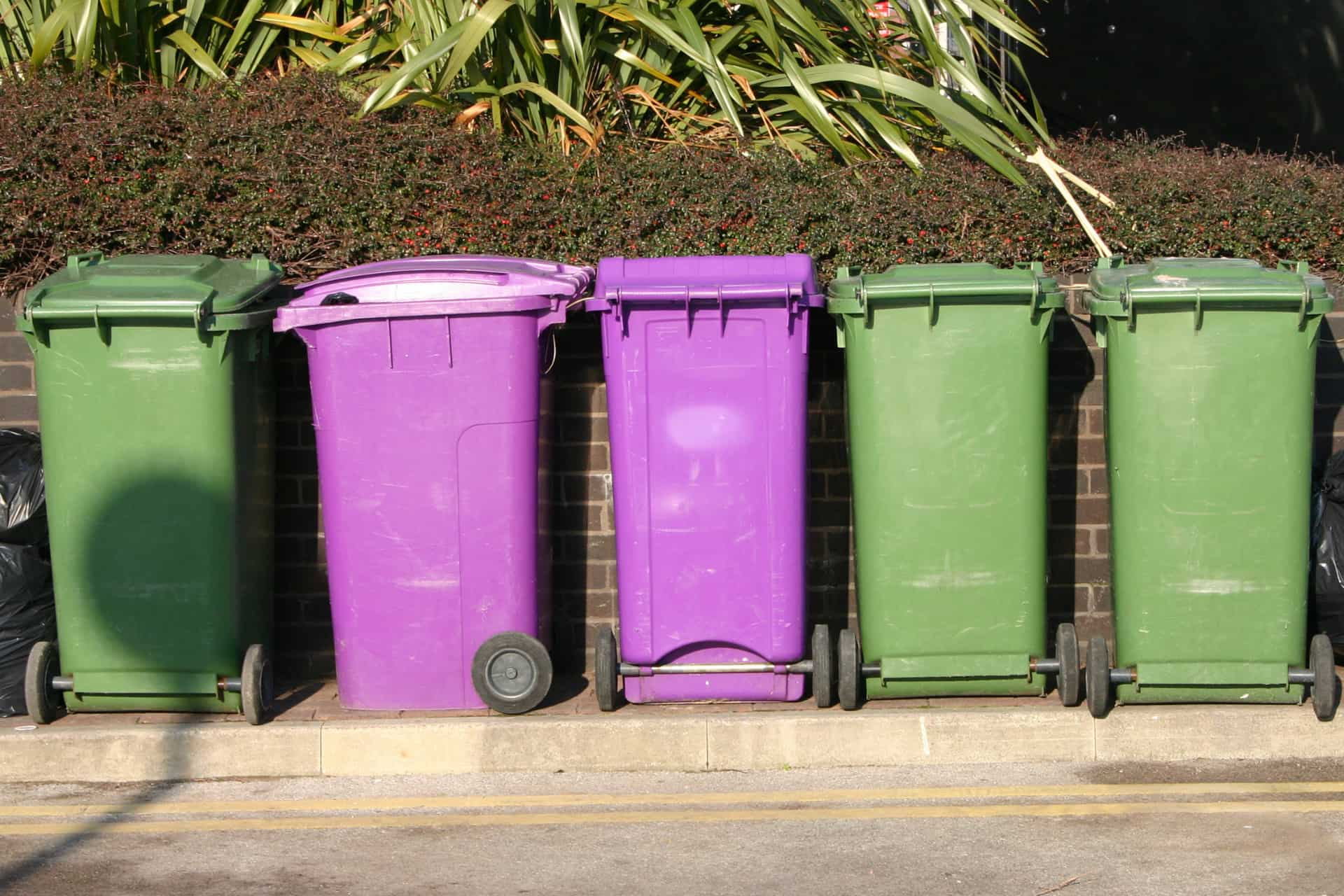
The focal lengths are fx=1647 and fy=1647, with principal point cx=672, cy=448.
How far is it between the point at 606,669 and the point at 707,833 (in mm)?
1060

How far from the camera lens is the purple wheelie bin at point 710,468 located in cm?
598

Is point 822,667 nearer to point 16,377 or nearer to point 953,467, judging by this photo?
point 953,467

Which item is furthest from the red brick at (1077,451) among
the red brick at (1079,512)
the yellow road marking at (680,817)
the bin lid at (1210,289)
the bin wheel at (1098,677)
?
the yellow road marking at (680,817)

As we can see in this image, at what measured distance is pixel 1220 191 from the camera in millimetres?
7250

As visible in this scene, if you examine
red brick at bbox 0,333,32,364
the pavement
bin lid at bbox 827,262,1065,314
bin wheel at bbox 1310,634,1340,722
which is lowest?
the pavement

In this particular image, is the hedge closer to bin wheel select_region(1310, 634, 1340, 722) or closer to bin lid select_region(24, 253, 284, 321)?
bin lid select_region(24, 253, 284, 321)

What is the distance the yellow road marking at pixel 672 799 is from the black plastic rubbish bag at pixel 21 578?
3.01 feet

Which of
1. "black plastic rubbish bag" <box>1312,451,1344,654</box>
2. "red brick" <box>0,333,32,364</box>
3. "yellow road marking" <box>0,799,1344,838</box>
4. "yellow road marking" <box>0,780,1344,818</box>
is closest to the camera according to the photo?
"yellow road marking" <box>0,799,1344,838</box>

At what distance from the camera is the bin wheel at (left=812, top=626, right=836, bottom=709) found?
19.8ft

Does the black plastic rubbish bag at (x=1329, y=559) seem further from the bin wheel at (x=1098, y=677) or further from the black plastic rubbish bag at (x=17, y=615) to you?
the black plastic rubbish bag at (x=17, y=615)

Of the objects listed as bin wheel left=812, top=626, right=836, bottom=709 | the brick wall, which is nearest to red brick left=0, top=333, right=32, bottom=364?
the brick wall

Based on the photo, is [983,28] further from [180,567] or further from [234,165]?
[180,567]

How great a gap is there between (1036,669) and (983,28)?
718cm

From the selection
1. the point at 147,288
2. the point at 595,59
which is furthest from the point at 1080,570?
the point at 147,288
